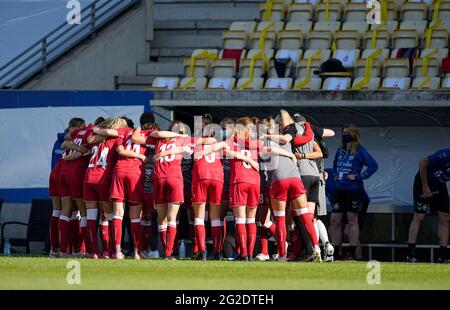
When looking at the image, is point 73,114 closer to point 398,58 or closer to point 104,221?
point 104,221

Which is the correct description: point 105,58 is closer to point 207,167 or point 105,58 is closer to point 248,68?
point 248,68

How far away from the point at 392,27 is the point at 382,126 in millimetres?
2644

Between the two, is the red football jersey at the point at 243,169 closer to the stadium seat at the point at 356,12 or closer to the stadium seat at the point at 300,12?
the stadium seat at the point at 356,12

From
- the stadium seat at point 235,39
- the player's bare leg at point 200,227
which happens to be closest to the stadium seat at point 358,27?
the stadium seat at point 235,39

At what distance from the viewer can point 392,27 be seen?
73.1ft

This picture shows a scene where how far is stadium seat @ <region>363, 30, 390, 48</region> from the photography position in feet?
71.6

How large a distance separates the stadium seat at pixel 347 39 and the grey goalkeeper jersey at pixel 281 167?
6.29 metres

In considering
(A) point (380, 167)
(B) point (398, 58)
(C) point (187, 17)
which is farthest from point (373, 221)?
(C) point (187, 17)

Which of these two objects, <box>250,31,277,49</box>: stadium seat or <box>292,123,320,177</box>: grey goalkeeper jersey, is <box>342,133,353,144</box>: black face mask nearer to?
<box>292,123,320,177</box>: grey goalkeeper jersey

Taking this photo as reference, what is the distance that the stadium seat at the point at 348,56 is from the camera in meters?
21.4

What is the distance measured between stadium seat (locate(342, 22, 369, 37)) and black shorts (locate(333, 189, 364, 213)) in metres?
5.28

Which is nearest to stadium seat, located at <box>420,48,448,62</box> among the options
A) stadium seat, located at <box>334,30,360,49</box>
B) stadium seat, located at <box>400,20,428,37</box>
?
stadium seat, located at <box>400,20,428,37</box>

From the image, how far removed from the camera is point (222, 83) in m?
21.4

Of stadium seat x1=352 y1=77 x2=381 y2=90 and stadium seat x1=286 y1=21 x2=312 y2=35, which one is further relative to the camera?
stadium seat x1=286 y1=21 x2=312 y2=35
